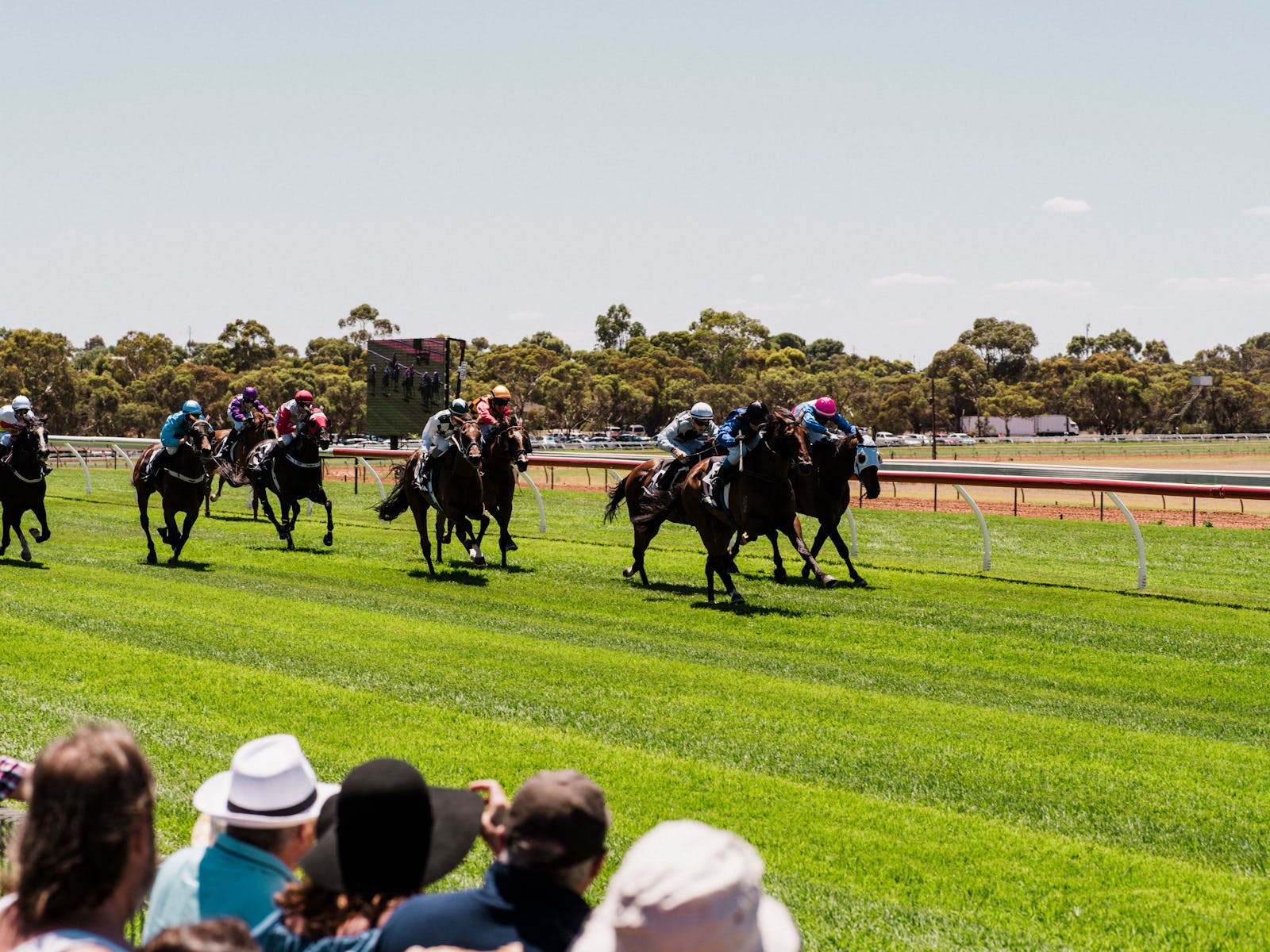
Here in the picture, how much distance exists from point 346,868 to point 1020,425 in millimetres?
110072

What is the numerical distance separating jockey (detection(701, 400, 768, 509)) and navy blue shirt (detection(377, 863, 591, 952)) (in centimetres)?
1042

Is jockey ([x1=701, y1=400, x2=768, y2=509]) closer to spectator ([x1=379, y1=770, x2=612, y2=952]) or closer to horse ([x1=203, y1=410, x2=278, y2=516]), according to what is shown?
horse ([x1=203, y1=410, x2=278, y2=516])

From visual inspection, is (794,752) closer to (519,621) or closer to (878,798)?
(878,798)

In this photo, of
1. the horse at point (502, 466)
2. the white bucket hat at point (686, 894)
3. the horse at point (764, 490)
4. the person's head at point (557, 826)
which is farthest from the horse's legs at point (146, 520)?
the white bucket hat at point (686, 894)

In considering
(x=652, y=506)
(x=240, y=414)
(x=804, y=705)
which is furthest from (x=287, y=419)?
(x=804, y=705)

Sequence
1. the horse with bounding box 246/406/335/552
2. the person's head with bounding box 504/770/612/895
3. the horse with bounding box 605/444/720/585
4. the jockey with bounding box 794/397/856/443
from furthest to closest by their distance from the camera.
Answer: the horse with bounding box 246/406/335/552
the jockey with bounding box 794/397/856/443
the horse with bounding box 605/444/720/585
the person's head with bounding box 504/770/612/895

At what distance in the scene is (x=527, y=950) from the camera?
261 centimetres

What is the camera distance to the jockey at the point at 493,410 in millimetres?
15664

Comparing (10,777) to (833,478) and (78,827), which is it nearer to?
(78,827)

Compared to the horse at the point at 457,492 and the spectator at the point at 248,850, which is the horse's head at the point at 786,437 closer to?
the horse at the point at 457,492

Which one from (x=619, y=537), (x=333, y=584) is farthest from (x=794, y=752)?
(x=619, y=537)

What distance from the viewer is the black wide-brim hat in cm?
264

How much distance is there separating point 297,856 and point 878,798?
3.93 m

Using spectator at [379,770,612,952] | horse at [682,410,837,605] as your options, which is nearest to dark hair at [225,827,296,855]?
spectator at [379,770,612,952]
